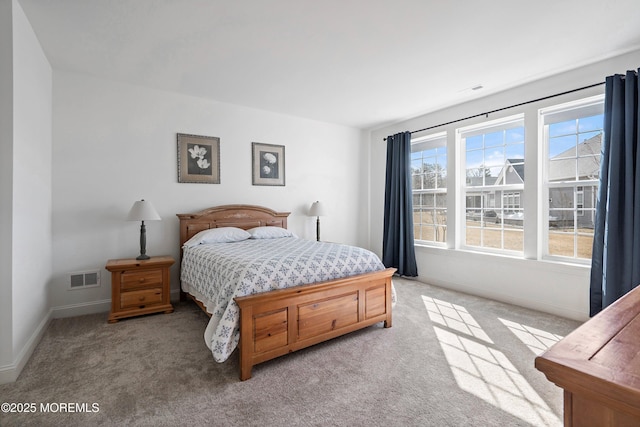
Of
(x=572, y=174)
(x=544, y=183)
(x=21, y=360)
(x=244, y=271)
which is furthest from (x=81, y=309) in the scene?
(x=572, y=174)

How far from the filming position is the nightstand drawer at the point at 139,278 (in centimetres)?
299

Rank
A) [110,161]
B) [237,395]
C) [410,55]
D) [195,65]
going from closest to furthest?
[237,395], [410,55], [195,65], [110,161]

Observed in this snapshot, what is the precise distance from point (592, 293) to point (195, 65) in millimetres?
4382

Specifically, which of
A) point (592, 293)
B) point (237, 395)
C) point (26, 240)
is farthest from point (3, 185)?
point (592, 293)

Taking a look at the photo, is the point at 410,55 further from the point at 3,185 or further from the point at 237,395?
the point at 3,185

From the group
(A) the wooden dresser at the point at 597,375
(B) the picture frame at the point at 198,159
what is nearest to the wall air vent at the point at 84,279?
(B) the picture frame at the point at 198,159

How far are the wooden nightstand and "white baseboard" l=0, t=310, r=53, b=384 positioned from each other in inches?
20.2

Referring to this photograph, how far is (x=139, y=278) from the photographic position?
3064mm

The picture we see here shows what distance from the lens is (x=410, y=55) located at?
9.06 feet

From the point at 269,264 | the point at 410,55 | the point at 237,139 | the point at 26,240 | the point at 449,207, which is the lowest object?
the point at 269,264

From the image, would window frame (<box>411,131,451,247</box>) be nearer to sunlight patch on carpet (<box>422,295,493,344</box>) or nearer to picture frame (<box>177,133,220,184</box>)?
sunlight patch on carpet (<box>422,295,493,344</box>)

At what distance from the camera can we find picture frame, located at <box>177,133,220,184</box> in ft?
12.3

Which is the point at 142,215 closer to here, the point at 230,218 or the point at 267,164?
the point at 230,218

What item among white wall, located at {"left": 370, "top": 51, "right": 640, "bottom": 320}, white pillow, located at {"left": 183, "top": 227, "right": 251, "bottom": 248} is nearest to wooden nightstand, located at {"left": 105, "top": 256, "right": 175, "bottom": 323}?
white pillow, located at {"left": 183, "top": 227, "right": 251, "bottom": 248}
